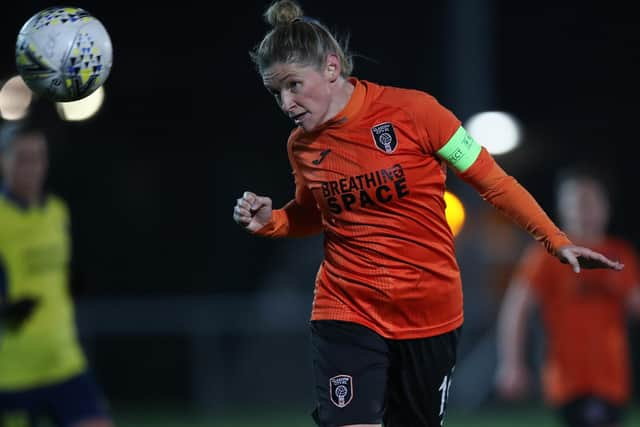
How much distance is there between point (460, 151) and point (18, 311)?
9.55 ft

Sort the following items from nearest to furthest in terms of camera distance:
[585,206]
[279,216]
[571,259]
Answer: [571,259], [279,216], [585,206]

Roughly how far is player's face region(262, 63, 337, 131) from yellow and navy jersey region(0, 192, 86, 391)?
2.57 metres

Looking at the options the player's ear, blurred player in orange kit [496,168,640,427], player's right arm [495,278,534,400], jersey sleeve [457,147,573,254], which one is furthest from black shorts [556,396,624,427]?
the player's ear

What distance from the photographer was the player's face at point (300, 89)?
14.3 ft

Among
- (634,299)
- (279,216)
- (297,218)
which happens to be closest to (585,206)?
(634,299)

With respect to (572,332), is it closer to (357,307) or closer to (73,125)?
(357,307)

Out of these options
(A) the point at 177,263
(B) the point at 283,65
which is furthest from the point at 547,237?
(A) the point at 177,263

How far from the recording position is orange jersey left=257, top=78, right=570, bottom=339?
14.6ft

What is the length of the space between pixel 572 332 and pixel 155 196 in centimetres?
893

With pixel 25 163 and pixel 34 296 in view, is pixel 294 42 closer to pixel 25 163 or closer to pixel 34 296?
pixel 25 163

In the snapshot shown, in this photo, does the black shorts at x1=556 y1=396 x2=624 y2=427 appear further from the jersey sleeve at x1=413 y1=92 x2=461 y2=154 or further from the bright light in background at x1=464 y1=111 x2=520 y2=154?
the bright light in background at x1=464 y1=111 x2=520 y2=154

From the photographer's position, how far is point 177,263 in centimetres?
1428

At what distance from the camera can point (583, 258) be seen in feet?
14.1

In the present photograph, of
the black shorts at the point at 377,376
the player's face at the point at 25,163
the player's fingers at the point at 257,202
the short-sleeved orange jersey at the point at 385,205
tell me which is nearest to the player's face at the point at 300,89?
the short-sleeved orange jersey at the point at 385,205
